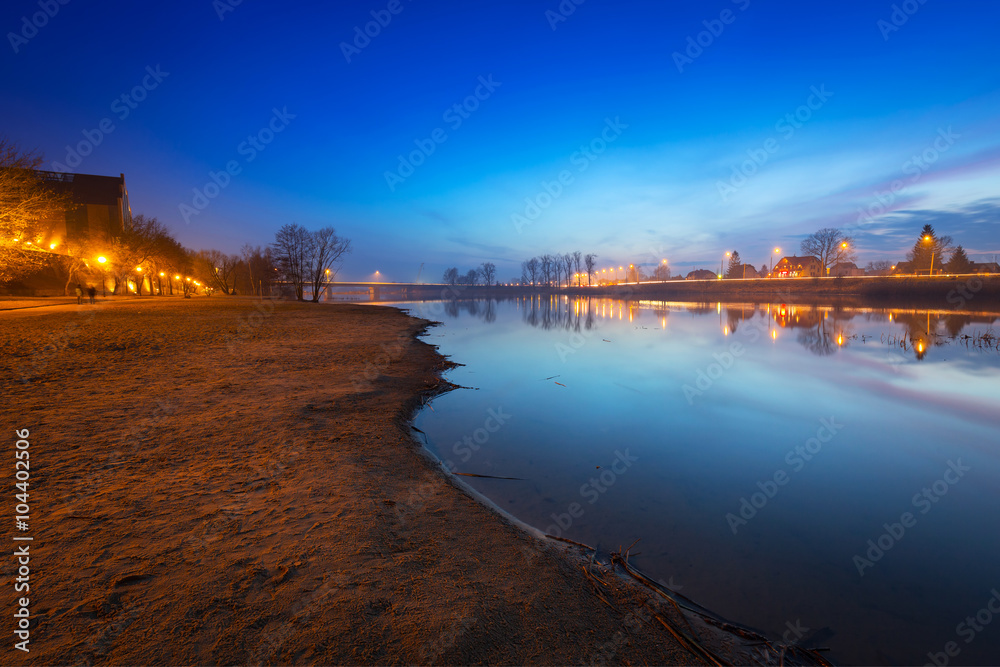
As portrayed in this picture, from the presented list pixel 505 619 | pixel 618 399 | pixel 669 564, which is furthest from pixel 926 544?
pixel 618 399

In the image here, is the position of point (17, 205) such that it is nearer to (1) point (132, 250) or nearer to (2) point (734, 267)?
(1) point (132, 250)

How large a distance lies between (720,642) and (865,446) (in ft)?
24.6

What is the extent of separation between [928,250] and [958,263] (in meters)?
6.78

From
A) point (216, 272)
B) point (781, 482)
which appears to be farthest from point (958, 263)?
point (216, 272)

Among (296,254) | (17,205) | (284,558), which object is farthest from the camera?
(296,254)

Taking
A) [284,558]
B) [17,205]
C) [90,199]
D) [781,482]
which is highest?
[90,199]

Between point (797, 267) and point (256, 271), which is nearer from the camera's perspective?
point (256, 271)

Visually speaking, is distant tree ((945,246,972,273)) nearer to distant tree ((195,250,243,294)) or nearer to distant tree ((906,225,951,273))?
distant tree ((906,225,951,273))

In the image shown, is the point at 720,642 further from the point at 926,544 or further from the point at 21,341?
the point at 21,341

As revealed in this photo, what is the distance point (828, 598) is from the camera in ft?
13.9

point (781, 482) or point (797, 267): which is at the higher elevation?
point (797, 267)

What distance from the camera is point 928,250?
87000mm

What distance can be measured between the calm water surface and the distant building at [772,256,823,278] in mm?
144651

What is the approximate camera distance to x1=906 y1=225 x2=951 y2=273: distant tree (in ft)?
280
